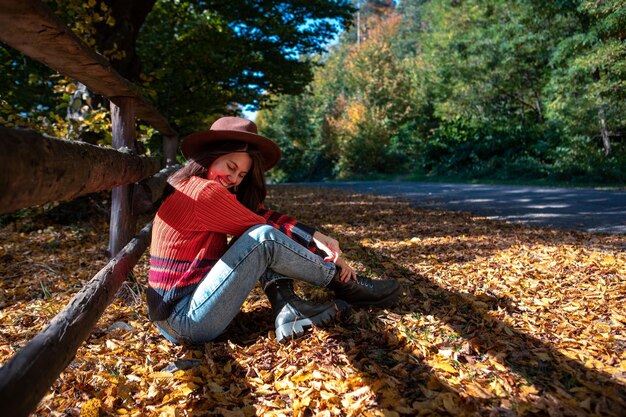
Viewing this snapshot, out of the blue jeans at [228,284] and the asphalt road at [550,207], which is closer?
the blue jeans at [228,284]

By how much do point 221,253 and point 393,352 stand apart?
3.62 ft

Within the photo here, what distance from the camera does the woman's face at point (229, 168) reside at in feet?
7.63

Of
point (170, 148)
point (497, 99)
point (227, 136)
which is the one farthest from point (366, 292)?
point (497, 99)

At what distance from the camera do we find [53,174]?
114cm

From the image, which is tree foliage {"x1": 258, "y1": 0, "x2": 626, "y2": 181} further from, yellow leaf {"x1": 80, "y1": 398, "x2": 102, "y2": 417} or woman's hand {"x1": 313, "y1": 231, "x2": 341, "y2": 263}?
yellow leaf {"x1": 80, "y1": 398, "x2": 102, "y2": 417}

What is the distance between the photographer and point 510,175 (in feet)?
50.2

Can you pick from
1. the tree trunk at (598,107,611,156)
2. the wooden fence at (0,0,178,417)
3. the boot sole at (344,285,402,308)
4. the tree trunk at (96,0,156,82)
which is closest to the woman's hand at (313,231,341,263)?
the boot sole at (344,285,402,308)

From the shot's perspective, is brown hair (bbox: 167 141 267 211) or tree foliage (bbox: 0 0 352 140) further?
tree foliage (bbox: 0 0 352 140)

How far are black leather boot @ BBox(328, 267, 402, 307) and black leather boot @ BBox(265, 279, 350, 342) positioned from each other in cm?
11

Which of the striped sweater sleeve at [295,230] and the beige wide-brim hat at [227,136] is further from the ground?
the beige wide-brim hat at [227,136]

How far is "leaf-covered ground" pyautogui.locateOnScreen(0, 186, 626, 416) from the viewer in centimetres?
173

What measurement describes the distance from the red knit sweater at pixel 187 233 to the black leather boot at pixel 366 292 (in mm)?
773

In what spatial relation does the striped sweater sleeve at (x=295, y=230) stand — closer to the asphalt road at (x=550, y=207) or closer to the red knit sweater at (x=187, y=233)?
the red knit sweater at (x=187, y=233)

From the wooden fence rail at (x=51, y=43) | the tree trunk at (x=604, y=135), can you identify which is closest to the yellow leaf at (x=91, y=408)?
the wooden fence rail at (x=51, y=43)
